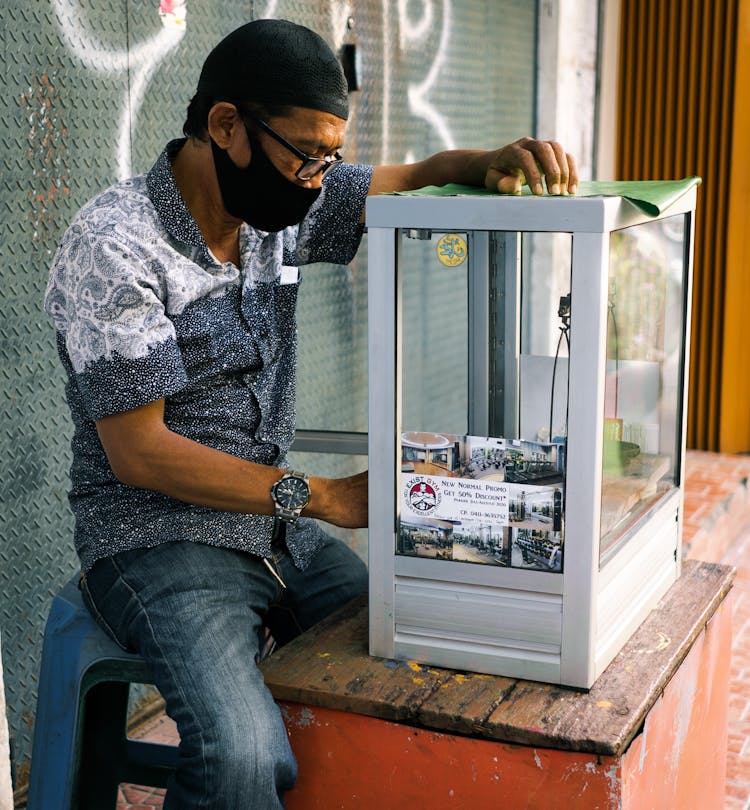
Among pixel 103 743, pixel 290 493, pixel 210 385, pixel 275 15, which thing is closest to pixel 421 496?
pixel 290 493

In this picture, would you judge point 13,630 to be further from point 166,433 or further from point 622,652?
point 622,652

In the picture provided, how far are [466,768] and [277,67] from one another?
1.13 m

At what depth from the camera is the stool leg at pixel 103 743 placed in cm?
206

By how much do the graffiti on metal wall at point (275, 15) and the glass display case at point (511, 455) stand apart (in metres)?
1.23

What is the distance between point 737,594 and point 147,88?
2959mm

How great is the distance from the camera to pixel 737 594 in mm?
4367

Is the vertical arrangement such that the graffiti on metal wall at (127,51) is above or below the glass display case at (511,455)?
above

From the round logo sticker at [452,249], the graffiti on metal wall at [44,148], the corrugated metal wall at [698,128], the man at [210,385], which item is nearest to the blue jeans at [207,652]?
the man at [210,385]

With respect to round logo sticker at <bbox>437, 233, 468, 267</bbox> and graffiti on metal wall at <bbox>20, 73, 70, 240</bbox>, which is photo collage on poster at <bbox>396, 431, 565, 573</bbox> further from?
graffiti on metal wall at <bbox>20, 73, 70, 240</bbox>

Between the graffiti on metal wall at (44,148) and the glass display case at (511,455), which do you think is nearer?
the glass display case at (511,455)

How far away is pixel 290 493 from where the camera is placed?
1776 millimetres

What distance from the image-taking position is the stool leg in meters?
2.06

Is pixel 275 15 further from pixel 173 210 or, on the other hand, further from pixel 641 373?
pixel 641 373

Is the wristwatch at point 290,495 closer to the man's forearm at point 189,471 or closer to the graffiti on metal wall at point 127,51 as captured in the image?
the man's forearm at point 189,471
